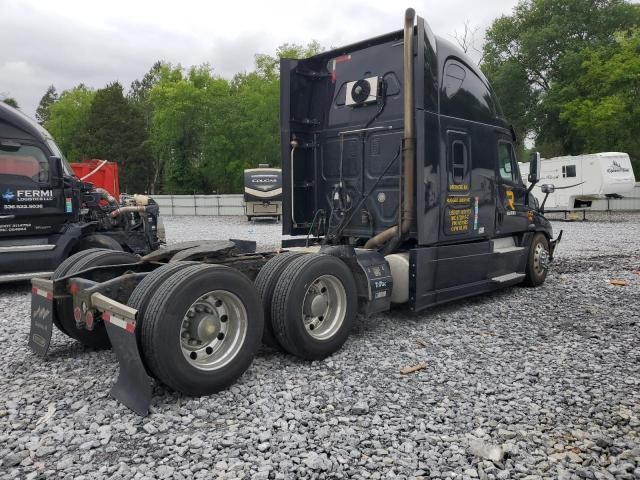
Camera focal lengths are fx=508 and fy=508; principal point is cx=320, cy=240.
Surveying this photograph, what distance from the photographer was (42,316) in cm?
443

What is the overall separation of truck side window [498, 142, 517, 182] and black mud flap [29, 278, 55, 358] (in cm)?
585

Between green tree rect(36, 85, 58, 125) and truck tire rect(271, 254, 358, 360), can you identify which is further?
green tree rect(36, 85, 58, 125)

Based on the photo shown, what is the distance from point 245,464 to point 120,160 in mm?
57269

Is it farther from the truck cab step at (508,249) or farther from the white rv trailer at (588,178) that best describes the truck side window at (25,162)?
the white rv trailer at (588,178)

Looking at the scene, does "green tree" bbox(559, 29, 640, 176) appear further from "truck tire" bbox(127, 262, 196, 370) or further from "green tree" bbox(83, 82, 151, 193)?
"green tree" bbox(83, 82, 151, 193)

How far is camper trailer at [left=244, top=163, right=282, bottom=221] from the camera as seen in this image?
76.7 feet

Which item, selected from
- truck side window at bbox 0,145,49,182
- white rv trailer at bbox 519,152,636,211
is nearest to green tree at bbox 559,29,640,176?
white rv trailer at bbox 519,152,636,211

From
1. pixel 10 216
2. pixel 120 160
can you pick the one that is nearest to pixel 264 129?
pixel 120 160

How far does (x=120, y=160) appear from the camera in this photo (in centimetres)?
5512

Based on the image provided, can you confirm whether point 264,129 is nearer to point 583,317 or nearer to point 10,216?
point 10,216

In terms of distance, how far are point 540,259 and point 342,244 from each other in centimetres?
351

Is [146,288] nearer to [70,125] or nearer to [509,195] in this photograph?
[509,195]

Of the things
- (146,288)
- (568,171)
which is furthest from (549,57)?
(146,288)

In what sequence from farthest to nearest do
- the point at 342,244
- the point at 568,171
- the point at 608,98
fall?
the point at 608,98 < the point at 568,171 < the point at 342,244
